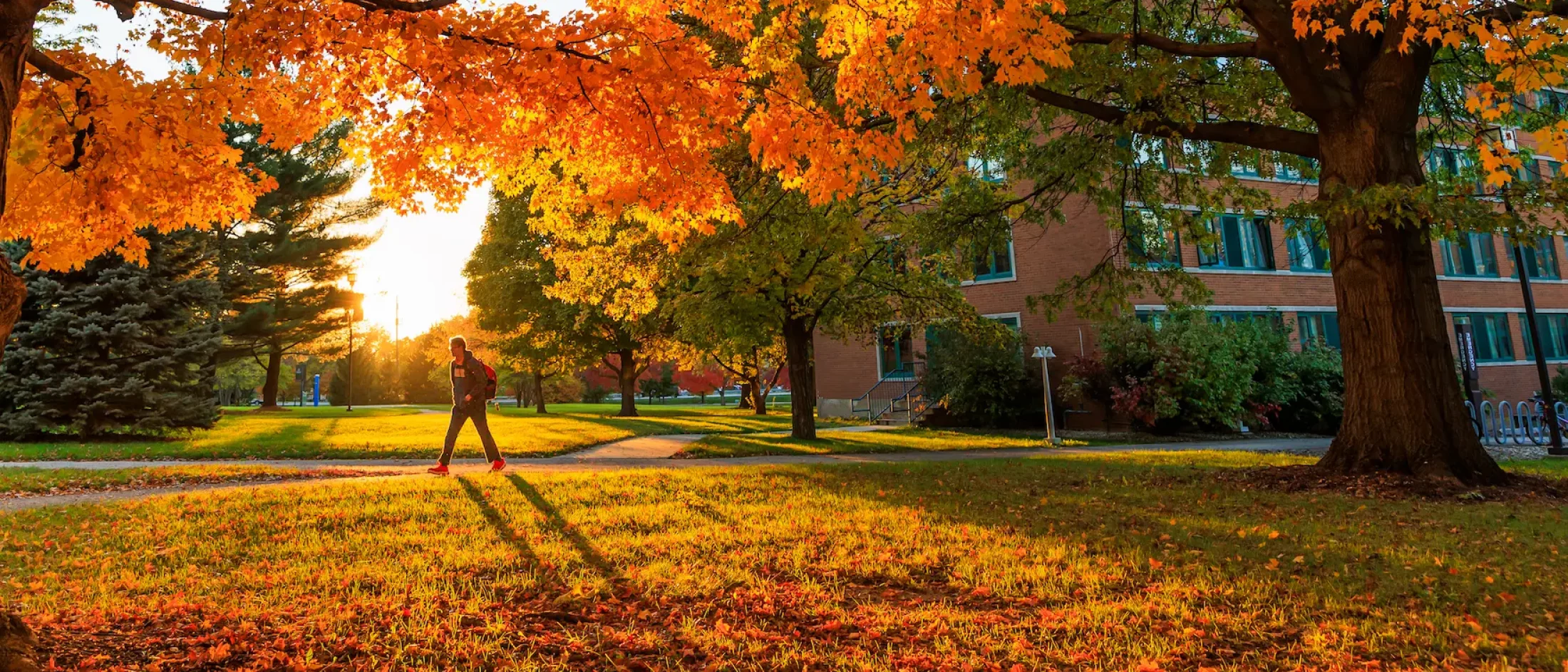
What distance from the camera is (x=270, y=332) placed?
108 ft

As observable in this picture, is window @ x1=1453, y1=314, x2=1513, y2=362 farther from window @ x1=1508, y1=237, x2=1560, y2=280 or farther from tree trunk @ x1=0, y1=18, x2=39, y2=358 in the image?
tree trunk @ x1=0, y1=18, x2=39, y2=358

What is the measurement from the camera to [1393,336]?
838 cm

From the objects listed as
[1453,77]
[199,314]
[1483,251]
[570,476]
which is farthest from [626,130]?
[1483,251]

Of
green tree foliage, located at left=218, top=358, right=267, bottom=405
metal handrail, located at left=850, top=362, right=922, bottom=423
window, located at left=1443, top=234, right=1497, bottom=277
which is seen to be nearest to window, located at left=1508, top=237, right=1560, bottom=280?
Result: window, located at left=1443, top=234, right=1497, bottom=277

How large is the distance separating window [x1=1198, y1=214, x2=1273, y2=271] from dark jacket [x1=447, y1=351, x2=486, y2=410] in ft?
81.0

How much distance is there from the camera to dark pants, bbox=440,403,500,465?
33.3 ft

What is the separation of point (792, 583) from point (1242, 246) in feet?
90.6

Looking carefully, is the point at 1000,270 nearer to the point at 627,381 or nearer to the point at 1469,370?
the point at 1469,370

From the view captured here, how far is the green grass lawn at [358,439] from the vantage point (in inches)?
539

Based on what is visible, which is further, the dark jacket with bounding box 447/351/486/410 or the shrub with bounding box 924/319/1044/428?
the shrub with bounding box 924/319/1044/428

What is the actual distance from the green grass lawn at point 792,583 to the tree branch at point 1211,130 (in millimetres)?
4228

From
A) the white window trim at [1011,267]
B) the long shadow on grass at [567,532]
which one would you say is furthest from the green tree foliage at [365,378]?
the long shadow on grass at [567,532]

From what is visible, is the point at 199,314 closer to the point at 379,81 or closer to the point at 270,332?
the point at 270,332

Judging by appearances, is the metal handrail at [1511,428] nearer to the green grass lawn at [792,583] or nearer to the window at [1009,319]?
the window at [1009,319]
